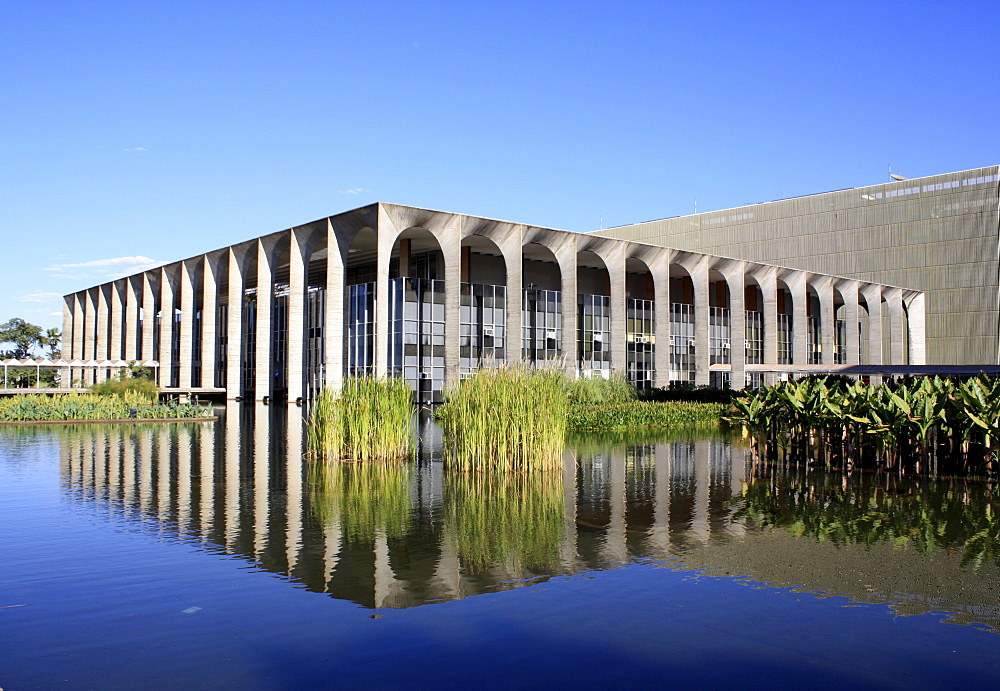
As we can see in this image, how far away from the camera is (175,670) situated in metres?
4.31

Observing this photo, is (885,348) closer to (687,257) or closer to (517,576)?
(687,257)

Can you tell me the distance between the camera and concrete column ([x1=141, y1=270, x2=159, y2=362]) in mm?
50094

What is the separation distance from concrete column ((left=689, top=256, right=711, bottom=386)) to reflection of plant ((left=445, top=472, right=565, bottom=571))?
36.7 metres

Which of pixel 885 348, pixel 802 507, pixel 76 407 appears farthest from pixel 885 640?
pixel 885 348

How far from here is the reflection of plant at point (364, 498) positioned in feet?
26.4

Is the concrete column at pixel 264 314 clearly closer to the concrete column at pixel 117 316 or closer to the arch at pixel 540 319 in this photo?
the arch at pixel 540 319

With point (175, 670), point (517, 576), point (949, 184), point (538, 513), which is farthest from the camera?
point (949, 184)

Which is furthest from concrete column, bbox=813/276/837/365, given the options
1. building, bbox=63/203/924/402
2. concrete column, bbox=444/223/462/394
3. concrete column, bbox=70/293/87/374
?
concrete column, bbox=70/293/87/374

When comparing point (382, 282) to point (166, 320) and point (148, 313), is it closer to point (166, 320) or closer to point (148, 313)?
point (166, 320)

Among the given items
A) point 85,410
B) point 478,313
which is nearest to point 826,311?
point 478,313

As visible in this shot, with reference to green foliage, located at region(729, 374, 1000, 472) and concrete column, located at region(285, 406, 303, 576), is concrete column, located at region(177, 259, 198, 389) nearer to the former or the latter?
concrete column, located at region(285, 406, 303, 576)

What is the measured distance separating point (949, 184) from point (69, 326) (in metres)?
62.0

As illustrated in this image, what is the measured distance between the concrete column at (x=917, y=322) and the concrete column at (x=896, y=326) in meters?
0.62

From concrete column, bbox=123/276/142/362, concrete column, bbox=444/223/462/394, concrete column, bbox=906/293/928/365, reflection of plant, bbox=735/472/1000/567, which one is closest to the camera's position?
reflection of plant, bbox=735/472/1000/567
